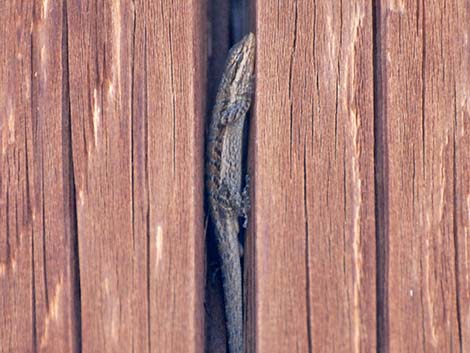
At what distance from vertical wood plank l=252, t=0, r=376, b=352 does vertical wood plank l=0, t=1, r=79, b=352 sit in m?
0.65

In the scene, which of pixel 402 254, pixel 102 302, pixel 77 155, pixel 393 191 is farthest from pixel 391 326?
pixel 77 155

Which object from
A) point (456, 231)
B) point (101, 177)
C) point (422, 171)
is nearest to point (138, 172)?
Result: point (101, 177)

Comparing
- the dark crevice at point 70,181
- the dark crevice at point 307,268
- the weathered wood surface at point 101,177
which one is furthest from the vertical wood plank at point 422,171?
the dark crevice at point 70,181

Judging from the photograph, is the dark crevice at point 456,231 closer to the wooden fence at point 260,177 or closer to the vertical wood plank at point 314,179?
the wooden fence at point 260,177

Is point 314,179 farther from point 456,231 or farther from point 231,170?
point 231,170

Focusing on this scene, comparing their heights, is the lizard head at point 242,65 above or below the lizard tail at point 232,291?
above

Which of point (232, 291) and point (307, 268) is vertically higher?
point (307, 268)

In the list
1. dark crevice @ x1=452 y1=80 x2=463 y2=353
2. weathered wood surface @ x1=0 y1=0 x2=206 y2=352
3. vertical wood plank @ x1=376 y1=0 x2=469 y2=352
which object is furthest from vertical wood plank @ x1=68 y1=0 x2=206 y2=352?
dark crevice @ x1=452 y1=80 x2=463 y2=353

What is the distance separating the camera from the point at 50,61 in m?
2.79

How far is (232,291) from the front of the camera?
10.0 ft

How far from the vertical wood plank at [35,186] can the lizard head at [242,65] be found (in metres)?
0.68

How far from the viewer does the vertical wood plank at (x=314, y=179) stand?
106 inches

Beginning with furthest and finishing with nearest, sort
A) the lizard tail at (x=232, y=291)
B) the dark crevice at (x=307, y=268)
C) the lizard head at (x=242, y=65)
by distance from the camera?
the lizard head at (x=242, y=65), the lizard tail at (x=232, y=291), the dark crevice at (x=307, y=268)

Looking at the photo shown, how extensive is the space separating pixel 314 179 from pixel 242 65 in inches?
32.1
